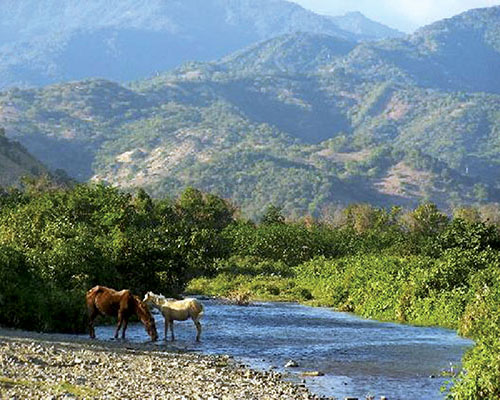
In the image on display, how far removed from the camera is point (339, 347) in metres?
34.7

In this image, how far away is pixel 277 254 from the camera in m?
99.9

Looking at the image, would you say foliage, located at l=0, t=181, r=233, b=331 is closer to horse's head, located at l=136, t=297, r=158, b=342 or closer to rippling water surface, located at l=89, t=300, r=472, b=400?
rippling water surface, located at l=89, t=300, r=472, b=400

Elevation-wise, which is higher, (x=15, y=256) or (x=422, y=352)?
(x=15, y=256)

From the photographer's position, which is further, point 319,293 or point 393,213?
point 393,213

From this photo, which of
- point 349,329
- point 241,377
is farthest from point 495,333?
point 349,329

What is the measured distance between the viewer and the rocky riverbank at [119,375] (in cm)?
1911

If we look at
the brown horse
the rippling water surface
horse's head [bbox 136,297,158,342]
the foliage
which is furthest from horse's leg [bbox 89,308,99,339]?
the foliage

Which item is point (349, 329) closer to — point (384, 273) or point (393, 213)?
point (384, 273)

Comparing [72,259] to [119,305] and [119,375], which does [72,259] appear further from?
[119,375]

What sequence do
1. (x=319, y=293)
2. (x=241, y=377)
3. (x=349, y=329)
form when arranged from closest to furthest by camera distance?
1. (x=241, y=377)
2. (x=349, y=329)
3. (x=319, y=293)

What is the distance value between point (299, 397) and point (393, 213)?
387 ft

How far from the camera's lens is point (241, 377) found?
24.4 meters

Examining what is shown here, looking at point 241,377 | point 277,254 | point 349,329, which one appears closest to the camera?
point 241,377

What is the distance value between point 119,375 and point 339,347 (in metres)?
14.6
